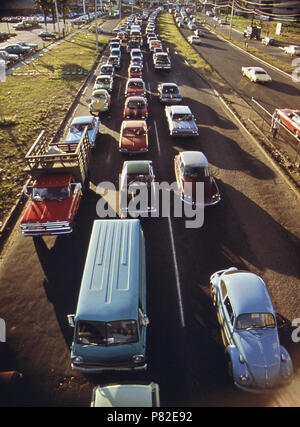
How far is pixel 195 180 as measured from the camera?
1323cm

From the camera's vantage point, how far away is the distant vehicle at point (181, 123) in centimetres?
1844

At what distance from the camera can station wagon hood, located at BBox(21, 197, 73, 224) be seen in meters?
11.0

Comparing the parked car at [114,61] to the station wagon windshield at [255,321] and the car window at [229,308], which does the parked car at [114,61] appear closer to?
the car window at [229,308]

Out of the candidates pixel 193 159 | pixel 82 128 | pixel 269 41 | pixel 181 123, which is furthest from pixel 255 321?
pixel 269 41

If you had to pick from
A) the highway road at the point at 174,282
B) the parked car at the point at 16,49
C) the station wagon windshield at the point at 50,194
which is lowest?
the highway road at the point at 174,282

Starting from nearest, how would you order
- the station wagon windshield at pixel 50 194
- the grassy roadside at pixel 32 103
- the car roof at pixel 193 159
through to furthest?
the station wagon windshield at pixel 50 194 → the car roof at pixel 193 159 → the grassy roadside at pixel 32 103

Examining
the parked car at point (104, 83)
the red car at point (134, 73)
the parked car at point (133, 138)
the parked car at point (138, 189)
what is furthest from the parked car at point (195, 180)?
the red car at point (134, 73)

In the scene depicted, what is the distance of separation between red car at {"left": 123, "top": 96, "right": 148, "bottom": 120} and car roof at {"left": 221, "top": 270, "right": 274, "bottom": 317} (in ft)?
49.3

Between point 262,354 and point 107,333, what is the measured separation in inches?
161

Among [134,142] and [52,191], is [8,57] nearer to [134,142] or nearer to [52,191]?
[134,142]

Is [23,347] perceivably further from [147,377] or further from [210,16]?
[210,16]

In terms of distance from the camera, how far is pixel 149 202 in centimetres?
1227

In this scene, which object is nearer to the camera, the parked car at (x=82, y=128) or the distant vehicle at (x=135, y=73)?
the parked car at (x=82, y=128)
